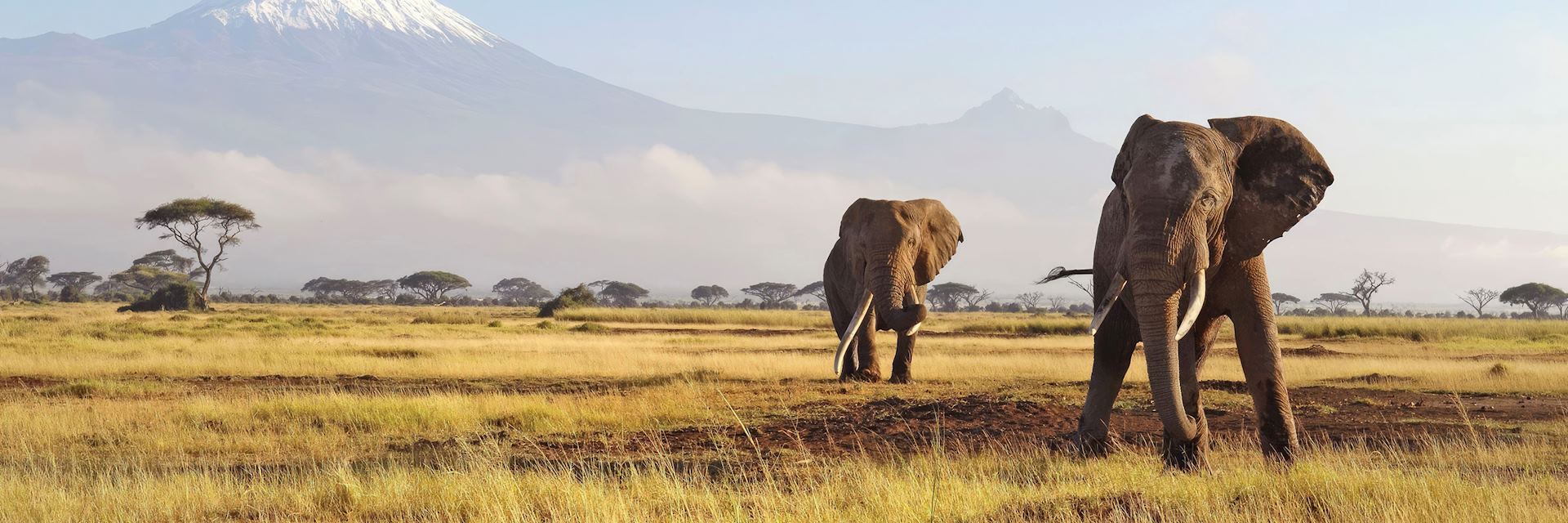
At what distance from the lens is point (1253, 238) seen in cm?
785

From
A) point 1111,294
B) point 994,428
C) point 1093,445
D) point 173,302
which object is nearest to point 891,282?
point 994,428

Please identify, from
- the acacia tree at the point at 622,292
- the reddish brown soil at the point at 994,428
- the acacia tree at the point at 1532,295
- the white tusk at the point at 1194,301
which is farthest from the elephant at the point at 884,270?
the acacia tree at the point at 622,292

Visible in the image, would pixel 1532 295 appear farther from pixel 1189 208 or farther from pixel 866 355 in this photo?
pixel 1189 208

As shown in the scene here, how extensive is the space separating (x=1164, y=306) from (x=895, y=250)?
29.3ft

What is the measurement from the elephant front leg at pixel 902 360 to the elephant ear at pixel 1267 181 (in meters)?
9.78

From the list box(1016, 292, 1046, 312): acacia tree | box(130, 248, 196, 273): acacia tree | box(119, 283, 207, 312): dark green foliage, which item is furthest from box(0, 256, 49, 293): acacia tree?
box(1016, 292, 1046, 312): acacia tree

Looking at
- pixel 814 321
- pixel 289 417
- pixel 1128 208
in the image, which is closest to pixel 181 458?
pixel 289 417

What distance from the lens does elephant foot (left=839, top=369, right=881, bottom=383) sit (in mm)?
17750

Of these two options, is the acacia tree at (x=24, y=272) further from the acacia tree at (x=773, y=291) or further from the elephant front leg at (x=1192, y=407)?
the elephant front leg at (x=1192, y=407)

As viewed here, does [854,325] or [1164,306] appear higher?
[1164,306]

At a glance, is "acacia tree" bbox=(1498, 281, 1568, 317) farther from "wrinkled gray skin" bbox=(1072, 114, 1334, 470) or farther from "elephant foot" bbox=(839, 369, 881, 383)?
"wrinkled gray skin" bbox=(1072, 114, 1334, 470)

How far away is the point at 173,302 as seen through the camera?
57.0m

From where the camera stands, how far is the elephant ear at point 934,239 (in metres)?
17.5

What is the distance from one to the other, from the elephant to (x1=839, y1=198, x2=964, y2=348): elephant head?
0.04ft
